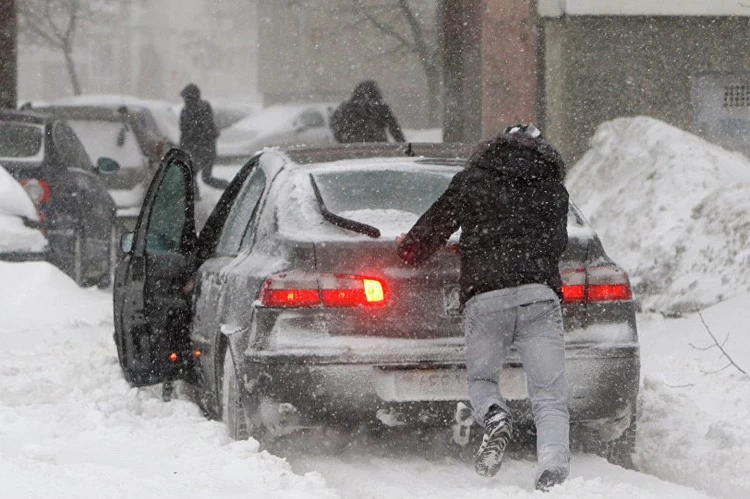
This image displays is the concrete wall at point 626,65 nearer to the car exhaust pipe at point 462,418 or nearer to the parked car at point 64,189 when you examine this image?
the parked car at point 64,189

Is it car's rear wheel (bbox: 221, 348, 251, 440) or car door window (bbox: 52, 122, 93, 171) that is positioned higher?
car door window (bbox: 52, 122, 93, 171)

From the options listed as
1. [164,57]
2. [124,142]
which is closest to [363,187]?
[124,142]

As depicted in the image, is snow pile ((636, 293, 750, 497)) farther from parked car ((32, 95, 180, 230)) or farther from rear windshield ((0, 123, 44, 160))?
parked car ((32, 95, 180, 230))

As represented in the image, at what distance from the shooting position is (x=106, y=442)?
6727 millimetres

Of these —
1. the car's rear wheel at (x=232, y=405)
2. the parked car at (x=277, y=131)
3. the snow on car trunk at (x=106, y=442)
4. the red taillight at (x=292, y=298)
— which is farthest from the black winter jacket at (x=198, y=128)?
the red taillight at (x=292, y=298)

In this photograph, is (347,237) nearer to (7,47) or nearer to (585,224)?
(585,224)

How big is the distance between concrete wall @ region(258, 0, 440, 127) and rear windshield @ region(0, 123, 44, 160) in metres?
31.8

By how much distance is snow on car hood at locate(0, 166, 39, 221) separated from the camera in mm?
13086

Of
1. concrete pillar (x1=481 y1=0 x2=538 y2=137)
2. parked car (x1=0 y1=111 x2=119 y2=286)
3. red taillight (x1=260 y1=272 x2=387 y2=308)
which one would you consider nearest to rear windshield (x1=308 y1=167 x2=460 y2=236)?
red taillight (x1=260 y1=272 x2=387 y2=308)

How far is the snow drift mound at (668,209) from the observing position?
1169 centimetres

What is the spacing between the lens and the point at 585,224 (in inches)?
269

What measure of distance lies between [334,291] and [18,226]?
7.61m

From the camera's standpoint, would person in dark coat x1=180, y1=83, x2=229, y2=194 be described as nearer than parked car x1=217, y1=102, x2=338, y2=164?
Yes

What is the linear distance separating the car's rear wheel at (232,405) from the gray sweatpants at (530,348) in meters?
1.08
